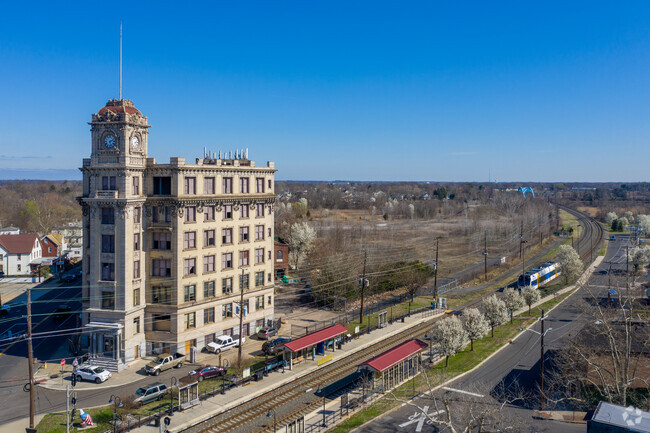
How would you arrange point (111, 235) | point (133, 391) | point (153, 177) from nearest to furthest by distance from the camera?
point (133, 391) < point (111, 235) < point (153, 177)

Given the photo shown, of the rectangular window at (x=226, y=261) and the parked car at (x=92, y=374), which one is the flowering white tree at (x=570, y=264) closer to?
the rectangular window at (x=226, y=261)

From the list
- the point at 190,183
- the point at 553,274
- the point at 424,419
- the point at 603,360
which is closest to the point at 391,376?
the point at 424,419

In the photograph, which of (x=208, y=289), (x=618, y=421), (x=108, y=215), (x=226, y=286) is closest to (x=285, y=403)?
(x=208, y=289)

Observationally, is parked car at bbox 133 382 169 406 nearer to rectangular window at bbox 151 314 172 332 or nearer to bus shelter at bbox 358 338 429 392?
rectangular window at bbox 151 314 172 332

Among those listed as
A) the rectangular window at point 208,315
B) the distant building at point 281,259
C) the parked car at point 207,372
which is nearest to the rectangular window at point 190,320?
the rectangular window at point 208,315

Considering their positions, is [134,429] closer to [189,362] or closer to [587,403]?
[189,362]

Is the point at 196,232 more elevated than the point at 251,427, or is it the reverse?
the point at 196,232

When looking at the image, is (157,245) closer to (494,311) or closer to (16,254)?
(494,311)
